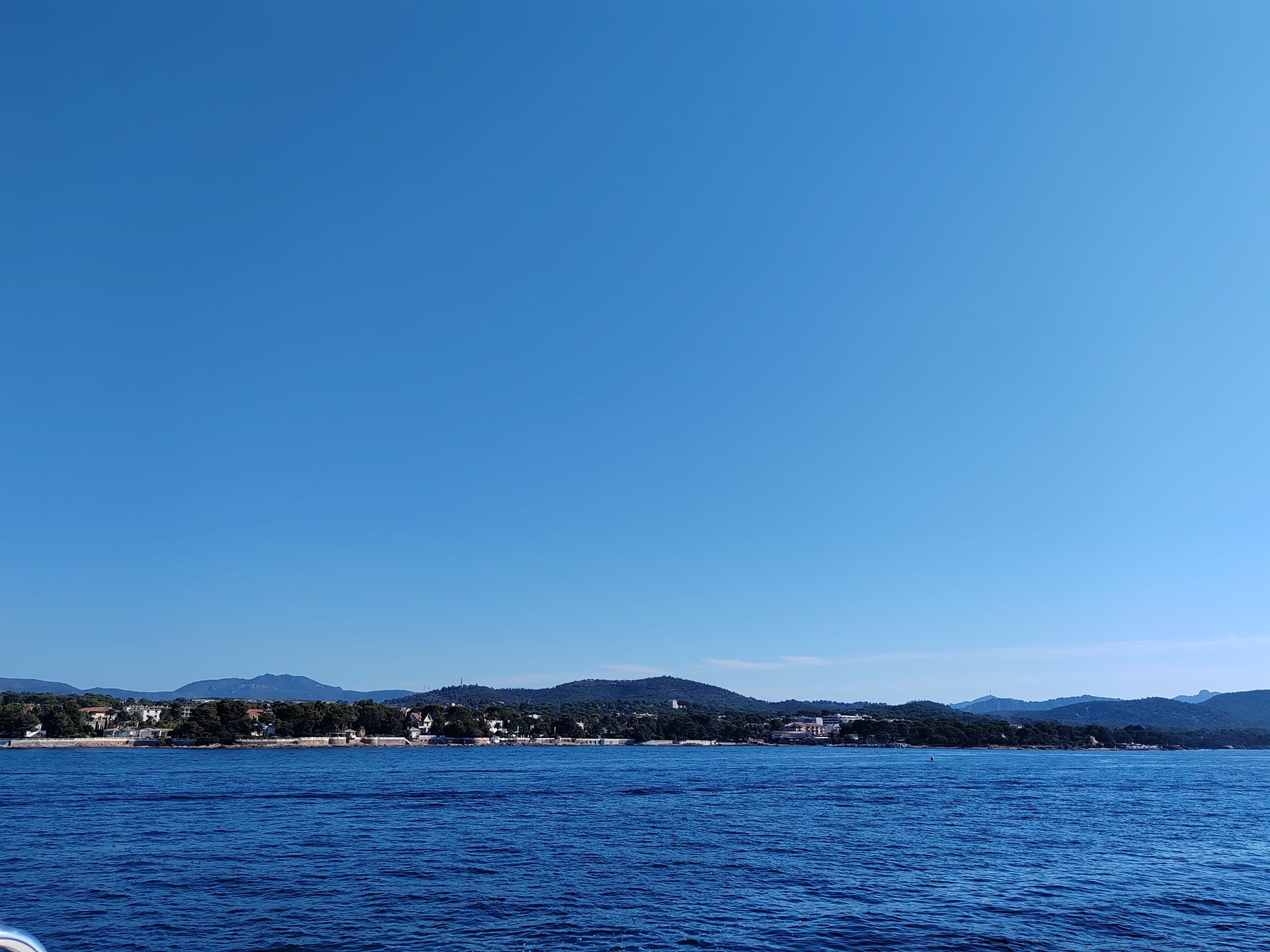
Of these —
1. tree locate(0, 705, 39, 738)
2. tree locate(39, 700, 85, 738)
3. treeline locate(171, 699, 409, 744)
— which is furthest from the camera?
treeline locate(171, 699, 409, 744)

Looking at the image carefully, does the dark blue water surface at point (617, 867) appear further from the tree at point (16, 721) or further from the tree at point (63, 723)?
the tree at point (16, 721)

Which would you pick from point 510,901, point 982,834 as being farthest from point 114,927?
point 982,834

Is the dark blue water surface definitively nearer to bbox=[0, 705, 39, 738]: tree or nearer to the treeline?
the treeline

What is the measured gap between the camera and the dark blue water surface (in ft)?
90.5

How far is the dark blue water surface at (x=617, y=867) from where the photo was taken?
27.6 meters

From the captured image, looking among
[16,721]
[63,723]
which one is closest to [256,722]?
[63,723]

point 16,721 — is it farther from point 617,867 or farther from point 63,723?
point 617,867

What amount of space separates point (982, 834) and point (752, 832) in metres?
14.5

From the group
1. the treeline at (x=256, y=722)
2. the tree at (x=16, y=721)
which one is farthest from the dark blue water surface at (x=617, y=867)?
the tree at (x=16, y=721)

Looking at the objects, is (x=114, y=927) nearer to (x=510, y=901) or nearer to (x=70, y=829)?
(x=510, y=901)

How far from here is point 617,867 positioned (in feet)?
130

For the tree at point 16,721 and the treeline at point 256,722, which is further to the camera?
the treeline at point 256,722

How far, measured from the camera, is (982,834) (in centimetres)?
5206

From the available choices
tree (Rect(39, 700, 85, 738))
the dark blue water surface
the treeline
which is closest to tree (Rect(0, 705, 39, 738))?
tree (Rect(39, 700, 85, 738))
